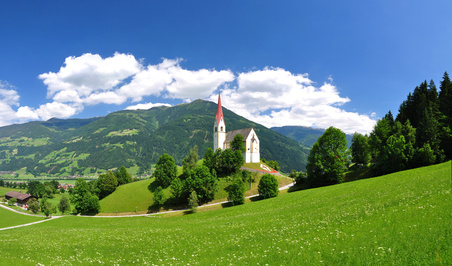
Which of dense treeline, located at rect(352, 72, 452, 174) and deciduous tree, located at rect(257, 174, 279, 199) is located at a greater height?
dense treeline, located at rect(352, 72, 452, 174)

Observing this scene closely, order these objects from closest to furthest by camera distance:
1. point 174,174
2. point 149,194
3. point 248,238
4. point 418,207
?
point 418,207 < point 248,238 < point 149,194 < point 174,174

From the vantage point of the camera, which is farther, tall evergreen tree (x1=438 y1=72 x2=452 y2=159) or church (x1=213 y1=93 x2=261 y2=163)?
church (x1=213 y1=93 x2=261 y2=163)

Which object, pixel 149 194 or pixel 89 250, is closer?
pixel 89 250

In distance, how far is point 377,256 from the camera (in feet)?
31.0

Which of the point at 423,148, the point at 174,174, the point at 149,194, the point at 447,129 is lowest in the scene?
the point at 149,194

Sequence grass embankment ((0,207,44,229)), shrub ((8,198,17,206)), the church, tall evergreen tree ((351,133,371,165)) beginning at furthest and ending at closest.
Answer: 1. shrub ((8,198,17,206))
2. the church
3. tall evergreen tree ((351,133,371,165))
4. grass embankment ((0,207,44,229))

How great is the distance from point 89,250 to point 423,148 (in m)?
67.1

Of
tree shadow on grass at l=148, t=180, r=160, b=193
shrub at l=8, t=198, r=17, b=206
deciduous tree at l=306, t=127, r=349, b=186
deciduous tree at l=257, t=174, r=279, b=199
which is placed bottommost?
shrub at l=8, t=198, r=17, b=206

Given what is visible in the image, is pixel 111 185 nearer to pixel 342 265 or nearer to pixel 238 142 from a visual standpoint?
pixel 238 142

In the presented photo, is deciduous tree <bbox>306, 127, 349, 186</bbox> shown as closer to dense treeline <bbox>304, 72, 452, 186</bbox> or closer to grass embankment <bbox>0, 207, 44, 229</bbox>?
dense treeline <bbox>304, 72, 452, 186</bbox>

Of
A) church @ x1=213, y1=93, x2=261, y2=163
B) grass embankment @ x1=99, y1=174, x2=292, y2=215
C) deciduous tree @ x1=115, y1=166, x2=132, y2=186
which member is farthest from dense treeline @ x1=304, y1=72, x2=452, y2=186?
deciduous tree @ x1=115, y1=166, x2=132, y2=186

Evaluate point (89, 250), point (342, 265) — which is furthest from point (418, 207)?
point (89, 250)

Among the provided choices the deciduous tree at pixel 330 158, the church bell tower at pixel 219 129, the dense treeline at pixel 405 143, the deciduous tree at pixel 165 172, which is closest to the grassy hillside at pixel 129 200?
the deciduous tree at pixel 165 172

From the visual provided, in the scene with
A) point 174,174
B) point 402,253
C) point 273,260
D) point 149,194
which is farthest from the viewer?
point 174,174
